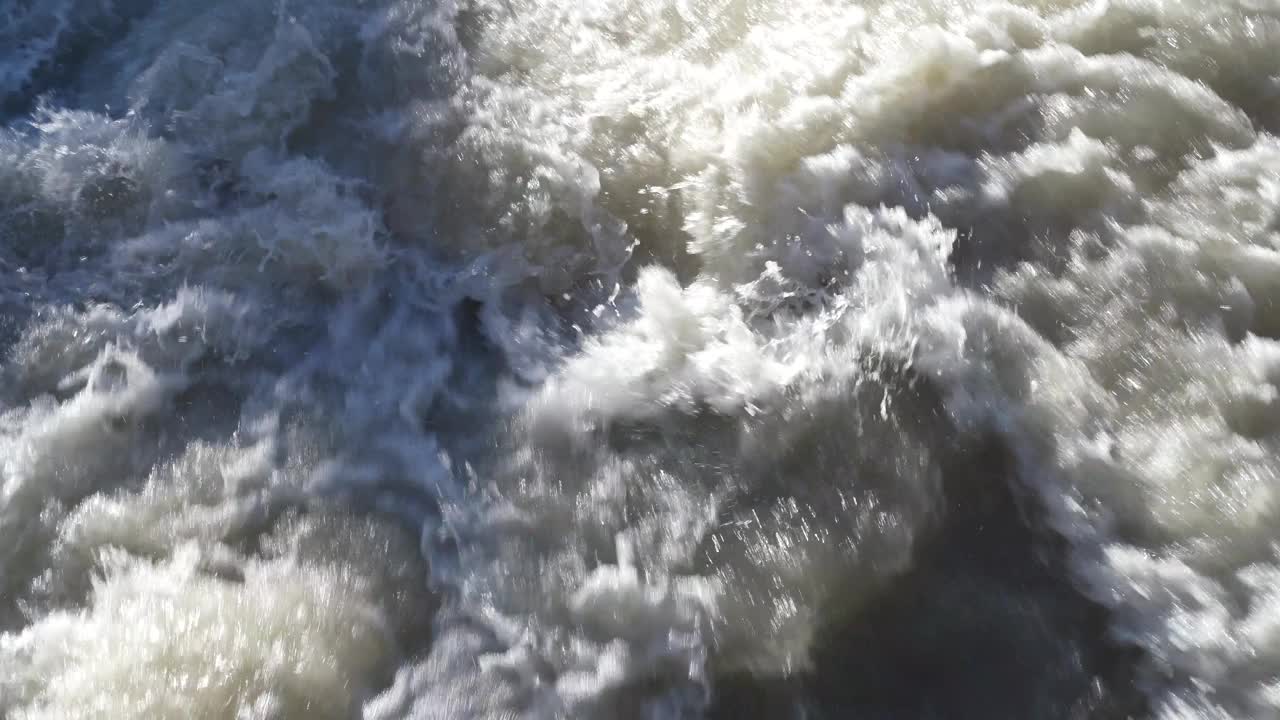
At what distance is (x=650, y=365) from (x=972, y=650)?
1031 millimetres

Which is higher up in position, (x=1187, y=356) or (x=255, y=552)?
(x=1187, y=356)

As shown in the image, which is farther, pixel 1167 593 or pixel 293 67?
pixel 293 67

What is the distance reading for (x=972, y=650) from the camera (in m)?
2.01

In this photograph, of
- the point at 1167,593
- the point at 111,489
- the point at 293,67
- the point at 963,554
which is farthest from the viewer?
the point at 293,67

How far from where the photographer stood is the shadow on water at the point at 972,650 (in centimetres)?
195

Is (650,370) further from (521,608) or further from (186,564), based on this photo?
(186,564)

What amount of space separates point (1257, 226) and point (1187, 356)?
0.46 metres

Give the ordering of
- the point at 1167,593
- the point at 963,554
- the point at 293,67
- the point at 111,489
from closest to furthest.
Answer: the point at 1167,593, the point at 963,554, the point at 111,489, the point at 293,67

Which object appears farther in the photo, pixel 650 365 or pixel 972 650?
pixel 650 365

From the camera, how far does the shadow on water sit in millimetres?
1949

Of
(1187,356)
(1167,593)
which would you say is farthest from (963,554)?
(1187,356)

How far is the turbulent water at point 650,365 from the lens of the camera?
203 cm

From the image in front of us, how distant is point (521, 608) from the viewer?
7.00 ft

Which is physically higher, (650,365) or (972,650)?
(650,365)
